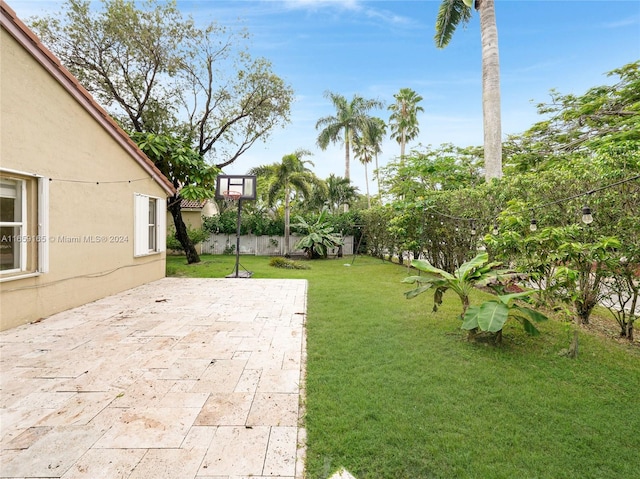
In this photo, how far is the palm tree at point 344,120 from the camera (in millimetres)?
25019

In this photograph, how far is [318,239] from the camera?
14.7 m

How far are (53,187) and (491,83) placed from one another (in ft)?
34.4

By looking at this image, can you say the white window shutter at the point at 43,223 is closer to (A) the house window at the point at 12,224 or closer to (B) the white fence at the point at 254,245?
(A) the house window at the point at 12,224

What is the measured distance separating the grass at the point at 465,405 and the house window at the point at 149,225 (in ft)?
18.5

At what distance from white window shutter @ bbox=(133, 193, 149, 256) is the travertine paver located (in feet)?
9.06

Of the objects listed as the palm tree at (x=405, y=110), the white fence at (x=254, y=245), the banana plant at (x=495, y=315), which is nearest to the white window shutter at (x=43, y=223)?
the banana plant at (x=495, y=315)

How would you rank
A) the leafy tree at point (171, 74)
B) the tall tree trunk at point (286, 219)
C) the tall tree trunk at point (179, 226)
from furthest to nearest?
the tall tree trunk at point (286, 219)
the tall tree trunk at point (179, 226)
the leafy tree at point (171, 74)

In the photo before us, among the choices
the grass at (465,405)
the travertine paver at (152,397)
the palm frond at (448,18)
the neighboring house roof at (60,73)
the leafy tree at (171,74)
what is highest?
the palm frond at (448,18)

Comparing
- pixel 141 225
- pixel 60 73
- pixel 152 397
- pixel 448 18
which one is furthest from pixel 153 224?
pixel 448 18

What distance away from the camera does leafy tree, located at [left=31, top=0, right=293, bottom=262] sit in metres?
9.71

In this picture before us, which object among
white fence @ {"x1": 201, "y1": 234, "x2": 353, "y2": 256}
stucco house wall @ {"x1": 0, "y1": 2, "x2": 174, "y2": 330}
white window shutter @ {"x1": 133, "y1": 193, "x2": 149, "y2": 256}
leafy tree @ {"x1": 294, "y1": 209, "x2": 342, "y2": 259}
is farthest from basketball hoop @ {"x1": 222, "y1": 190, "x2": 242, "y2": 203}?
white fence @ {"x1": 201, "y1": 234, "x2": 353, "y2": 256}

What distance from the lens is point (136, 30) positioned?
986 cm

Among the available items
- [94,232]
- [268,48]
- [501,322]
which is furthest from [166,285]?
[268,48]

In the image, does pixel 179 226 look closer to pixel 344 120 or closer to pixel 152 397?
pixel 152 397
